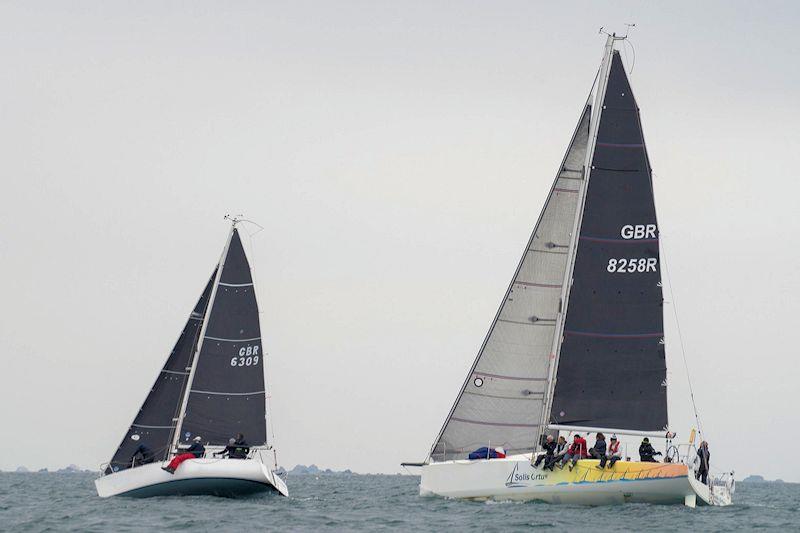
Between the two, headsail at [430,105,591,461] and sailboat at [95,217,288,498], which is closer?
headsail at [430,105,591,461]

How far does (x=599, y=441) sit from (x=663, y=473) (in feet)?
6.69

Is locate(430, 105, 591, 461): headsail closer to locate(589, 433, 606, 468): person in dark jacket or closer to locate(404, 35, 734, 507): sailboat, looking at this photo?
locate(404, 35, 734, 507): sailboat

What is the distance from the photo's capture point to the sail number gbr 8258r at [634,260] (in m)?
34.3

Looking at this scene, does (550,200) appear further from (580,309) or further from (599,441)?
(599,441)

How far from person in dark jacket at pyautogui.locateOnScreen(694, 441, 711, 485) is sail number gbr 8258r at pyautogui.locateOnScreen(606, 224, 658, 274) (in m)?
4.96

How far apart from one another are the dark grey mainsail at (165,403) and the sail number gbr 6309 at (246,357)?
1.65 metres

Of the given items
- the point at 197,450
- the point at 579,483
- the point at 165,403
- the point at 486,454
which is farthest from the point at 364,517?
the point at 165,403

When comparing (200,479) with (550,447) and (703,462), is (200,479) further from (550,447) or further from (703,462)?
(703,462)

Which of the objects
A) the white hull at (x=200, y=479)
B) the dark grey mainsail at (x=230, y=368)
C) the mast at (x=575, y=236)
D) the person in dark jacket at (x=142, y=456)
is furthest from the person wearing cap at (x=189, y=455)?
the mast at (x=575, y=236)

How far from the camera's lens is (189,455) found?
36.1 metres

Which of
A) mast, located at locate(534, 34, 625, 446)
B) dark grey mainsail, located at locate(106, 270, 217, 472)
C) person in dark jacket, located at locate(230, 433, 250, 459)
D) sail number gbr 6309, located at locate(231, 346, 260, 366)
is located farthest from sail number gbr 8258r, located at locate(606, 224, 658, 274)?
dark grey mainsail, located at locate(106, 270, 217, 472)

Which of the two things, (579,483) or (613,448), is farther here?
(613,448)

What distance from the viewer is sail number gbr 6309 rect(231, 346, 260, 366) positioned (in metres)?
38.7

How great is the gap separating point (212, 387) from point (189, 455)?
9.38ft
